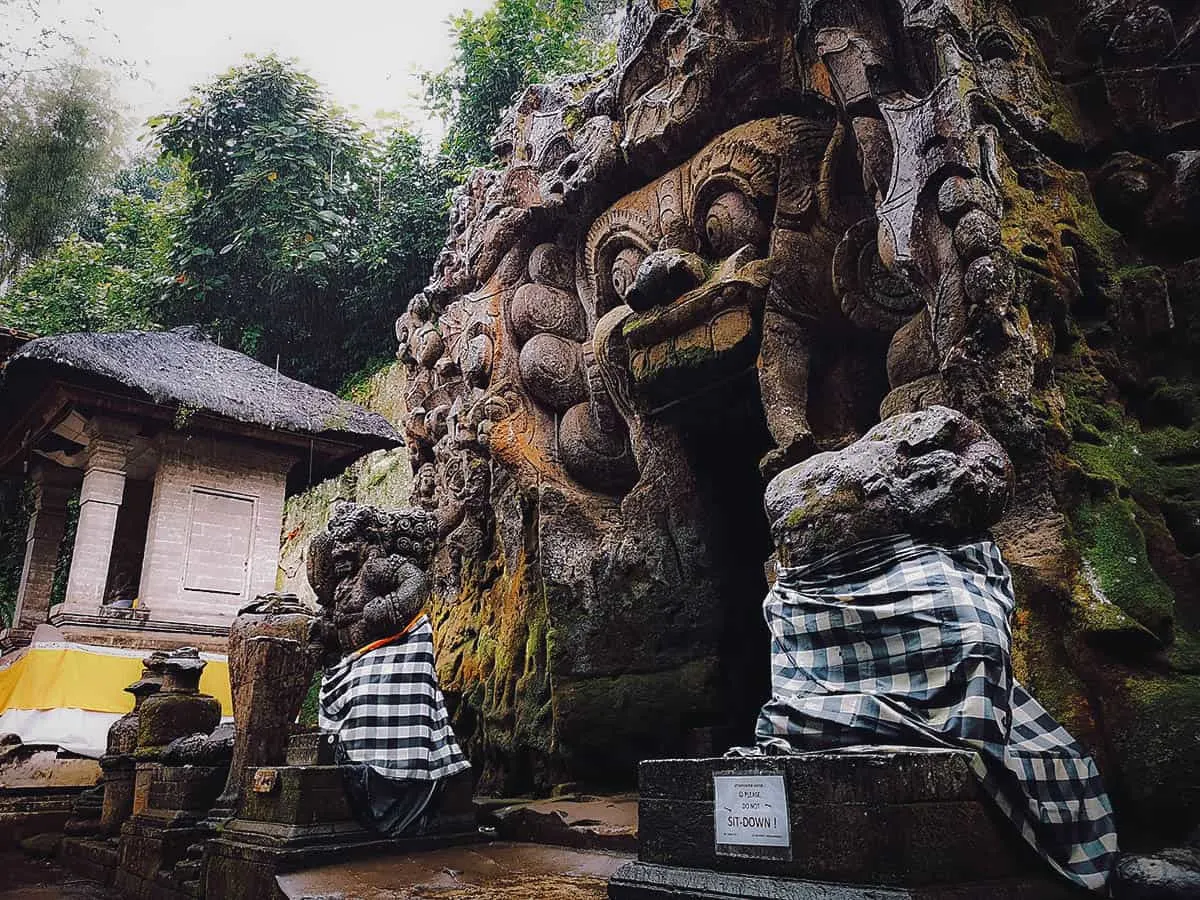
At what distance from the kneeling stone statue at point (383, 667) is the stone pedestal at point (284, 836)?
11 cm

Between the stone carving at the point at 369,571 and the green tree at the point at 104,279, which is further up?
the green tree at the point at 104,279

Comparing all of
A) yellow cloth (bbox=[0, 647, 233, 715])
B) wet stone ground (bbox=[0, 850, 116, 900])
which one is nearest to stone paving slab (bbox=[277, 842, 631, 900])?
wet stone ground (bbox=[0, 850, 116, 900])

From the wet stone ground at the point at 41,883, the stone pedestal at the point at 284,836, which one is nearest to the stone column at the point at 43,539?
the wet stone ground at the point at 41,883

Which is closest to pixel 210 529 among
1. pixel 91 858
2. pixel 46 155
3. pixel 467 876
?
pixel 46 155

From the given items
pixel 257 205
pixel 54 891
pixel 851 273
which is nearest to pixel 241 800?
pixel 54 891

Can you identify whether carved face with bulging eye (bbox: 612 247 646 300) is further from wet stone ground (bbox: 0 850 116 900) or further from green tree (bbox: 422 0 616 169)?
green tree (bbox: 422 0 616 169)

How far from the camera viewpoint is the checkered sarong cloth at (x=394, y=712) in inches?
184

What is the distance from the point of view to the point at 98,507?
10.9m

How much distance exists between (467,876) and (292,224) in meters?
14.3

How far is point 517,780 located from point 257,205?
43.1ft

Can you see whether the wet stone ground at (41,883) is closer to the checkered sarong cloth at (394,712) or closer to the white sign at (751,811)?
the checkered sarong cloth at (394,712)

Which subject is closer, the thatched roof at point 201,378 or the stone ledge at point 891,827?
the stone ledge at point 891,827

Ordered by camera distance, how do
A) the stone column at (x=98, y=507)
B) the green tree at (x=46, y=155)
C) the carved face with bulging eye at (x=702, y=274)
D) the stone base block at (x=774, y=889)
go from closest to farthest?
the stone base block at (x=774, y=889)
the carved face with bulging eye at (x=702, y=274)
the stone column at (x=98, y=507)
the green tree at (x=46, y=155)

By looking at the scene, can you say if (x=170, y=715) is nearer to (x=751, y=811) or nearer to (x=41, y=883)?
(x=41, y=883)
